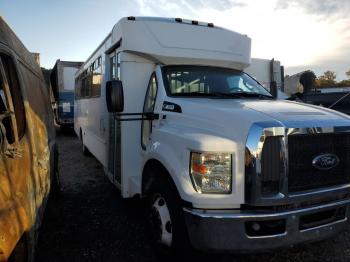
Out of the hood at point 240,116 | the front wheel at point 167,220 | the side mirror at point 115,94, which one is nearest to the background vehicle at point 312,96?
the hood at point 240,116

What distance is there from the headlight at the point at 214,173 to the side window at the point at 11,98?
5.22 ft

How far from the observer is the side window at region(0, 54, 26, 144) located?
298 centimetres

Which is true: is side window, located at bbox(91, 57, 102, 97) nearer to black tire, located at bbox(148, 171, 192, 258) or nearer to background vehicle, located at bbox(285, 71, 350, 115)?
background vehicle, located at bbox(285, 71, 350, 115)

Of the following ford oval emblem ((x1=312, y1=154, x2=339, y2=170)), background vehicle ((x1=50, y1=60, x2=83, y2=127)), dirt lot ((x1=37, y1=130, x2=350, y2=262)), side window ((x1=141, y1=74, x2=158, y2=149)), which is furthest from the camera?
background vehicle ((x1=50, y1=60, x2=83, y2=127))

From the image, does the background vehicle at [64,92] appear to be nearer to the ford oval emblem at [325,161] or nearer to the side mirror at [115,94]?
the side mirror at [115,94]

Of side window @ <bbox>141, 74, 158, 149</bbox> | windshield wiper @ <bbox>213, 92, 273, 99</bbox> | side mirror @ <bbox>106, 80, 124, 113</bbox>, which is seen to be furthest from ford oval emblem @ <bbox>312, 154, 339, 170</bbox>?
side mirror @ <bbox>106, 80, 124, 113</bbox>

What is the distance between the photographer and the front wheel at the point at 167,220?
11.7 feet

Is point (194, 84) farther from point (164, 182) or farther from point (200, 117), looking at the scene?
point (164, 182)

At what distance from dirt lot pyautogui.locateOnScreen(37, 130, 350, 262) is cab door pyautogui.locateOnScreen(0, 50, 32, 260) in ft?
5.50

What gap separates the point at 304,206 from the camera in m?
3.45

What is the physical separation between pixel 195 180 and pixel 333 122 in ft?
4.76

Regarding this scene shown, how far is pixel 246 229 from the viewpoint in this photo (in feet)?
10.7

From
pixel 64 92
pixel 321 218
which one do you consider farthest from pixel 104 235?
pixel 64 92

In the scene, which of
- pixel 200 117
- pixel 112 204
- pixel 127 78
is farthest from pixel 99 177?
pixel 200 117
